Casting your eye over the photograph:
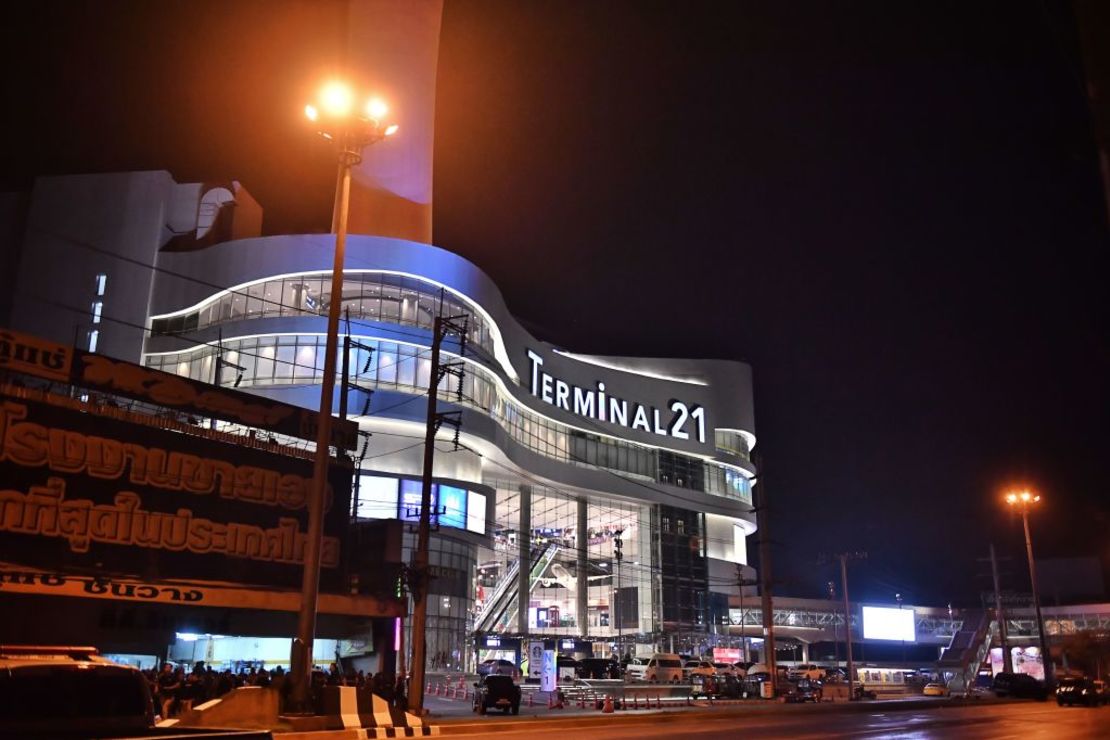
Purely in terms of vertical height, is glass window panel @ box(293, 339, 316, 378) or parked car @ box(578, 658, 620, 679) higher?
glass window panel @ box(293, 339, 316, 378)

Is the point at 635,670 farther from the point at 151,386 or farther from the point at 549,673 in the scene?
the point at 151,386

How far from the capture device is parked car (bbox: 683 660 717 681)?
54062 millimetres

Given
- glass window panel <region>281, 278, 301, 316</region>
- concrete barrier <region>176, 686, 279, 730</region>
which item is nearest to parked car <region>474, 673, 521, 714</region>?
concrete barrier <region>176, 686, 279, 730</region>

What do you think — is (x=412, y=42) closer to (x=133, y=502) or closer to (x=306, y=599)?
(x=133, y=502)

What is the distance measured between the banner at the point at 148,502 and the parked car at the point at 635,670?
92.7ft

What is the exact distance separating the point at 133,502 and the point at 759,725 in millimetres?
19889

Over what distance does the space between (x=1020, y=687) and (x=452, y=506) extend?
114 feet

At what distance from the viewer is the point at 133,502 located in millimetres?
28391

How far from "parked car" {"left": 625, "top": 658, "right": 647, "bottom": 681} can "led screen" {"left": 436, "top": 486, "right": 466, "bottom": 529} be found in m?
14.3

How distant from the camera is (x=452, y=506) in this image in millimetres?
59969

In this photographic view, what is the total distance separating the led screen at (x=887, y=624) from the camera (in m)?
78.8

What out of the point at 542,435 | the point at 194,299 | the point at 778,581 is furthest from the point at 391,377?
the point at 778,581

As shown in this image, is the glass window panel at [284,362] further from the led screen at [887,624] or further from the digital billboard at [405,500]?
the led screen at [887,624]

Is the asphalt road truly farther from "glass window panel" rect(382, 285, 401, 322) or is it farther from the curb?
"glass window panel" rect(382, 285, 401, 322)
